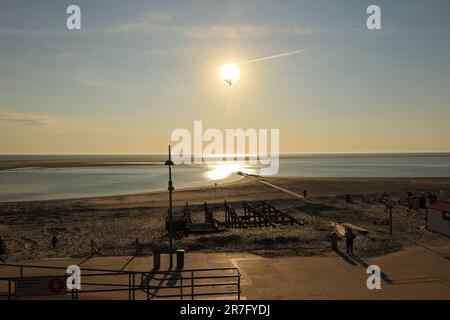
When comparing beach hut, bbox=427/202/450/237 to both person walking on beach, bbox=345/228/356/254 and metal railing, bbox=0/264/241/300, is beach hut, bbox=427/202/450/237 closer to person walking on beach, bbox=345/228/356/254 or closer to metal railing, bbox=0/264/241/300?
person walking on beach, bbox=345/228/356/254

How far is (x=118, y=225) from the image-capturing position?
30.6 metres

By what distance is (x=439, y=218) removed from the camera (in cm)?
2208

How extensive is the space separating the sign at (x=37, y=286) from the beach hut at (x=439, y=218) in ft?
69.3

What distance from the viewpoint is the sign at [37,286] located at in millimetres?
8984

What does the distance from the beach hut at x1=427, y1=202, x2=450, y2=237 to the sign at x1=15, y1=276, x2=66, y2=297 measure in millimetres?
21108

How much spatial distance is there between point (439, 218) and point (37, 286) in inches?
864

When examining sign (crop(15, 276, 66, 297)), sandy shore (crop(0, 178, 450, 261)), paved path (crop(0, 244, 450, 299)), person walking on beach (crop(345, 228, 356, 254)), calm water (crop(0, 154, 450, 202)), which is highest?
sign (crop(15, 276, 66, 297))

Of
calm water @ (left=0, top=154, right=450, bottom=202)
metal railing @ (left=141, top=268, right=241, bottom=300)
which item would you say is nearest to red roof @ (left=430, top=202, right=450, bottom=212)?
metal railing @ (left=141, top=268, right=241, bottom=300)

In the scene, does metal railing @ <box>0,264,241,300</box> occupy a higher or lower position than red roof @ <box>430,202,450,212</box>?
lower

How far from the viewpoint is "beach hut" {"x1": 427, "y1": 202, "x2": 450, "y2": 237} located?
21438 millimetres

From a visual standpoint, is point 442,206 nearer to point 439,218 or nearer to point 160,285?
point 439,218

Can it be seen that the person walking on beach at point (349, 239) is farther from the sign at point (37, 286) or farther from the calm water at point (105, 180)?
the calm water at point (105, 180)
